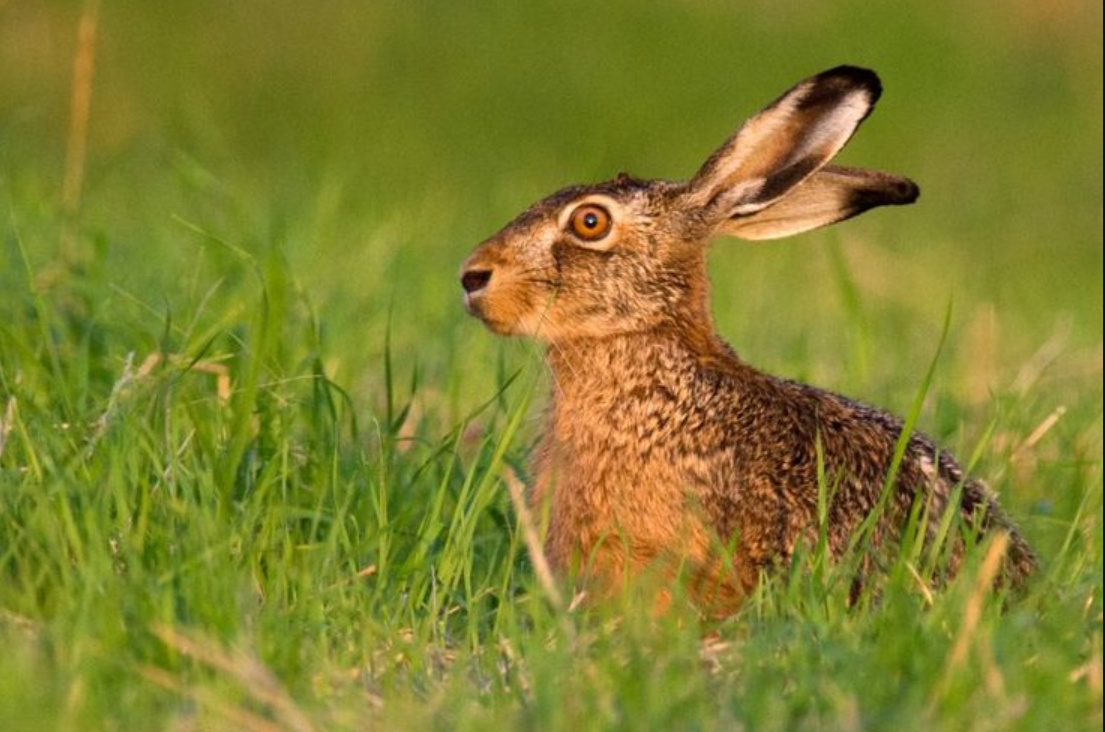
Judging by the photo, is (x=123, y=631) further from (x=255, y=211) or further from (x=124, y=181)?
(x=124, y=181)

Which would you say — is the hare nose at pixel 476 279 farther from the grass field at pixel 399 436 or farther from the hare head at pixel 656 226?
the grass field at pixel 399 436

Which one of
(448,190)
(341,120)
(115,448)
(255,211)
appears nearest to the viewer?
(115,448)

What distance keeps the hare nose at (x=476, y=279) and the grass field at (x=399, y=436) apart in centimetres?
25

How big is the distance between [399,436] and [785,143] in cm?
131

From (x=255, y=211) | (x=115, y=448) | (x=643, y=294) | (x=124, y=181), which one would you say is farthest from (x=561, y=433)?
(x=124, y=181)

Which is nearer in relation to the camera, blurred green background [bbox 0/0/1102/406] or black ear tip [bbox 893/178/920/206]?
black ear tip [bbox 893/178/920/206]

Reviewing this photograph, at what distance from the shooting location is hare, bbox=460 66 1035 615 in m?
5.11

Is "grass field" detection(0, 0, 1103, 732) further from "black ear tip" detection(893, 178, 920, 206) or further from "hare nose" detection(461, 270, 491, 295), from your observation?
"black ear tip" detection(893, 178, 920, 206)

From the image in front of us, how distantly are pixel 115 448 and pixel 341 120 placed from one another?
962 centimetres

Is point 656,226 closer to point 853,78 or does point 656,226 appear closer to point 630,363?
point 630,363

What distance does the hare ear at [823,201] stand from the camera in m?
5.71

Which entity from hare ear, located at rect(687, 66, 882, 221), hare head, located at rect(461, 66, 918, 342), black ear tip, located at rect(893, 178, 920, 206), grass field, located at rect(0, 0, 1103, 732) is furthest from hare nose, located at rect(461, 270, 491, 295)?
black ear tip, located at rect(893, 178, 920, 206)

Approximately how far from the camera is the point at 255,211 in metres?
7.73

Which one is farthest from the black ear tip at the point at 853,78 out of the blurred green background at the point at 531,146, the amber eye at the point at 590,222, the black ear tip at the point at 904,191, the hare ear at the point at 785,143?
the blurred green background at the point at 531,146
